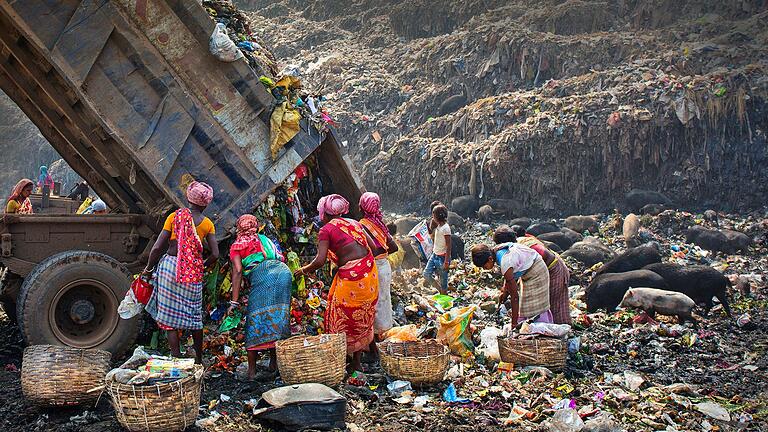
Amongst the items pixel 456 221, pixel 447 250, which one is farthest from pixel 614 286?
pixel 456 221

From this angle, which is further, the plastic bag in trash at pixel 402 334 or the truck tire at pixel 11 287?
the plastic bag in trash at pixel 402 334

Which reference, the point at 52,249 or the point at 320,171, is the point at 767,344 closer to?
the point at 320,171

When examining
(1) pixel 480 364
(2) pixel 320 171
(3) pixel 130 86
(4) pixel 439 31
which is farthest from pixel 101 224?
(4) pixel 439 31

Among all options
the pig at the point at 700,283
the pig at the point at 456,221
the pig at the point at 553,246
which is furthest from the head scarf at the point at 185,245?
the pig at the point at 456,221

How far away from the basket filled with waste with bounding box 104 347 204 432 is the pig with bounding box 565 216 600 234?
1186cm

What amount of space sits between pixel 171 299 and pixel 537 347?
3003 millimetres

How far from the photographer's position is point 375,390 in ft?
17.5

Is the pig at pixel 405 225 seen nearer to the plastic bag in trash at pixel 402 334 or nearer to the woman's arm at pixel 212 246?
the plastic bag in trash at pixel 402 334

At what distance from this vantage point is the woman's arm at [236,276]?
17.6 ft

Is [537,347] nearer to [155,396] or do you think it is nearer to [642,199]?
[155,396]

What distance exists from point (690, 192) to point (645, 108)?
224 cm

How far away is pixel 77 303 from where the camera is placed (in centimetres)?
560

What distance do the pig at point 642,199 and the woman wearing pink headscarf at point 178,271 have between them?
41.0 feet

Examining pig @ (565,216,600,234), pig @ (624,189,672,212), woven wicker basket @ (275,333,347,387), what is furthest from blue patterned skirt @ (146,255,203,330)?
pig @ (624,189,672,212)
